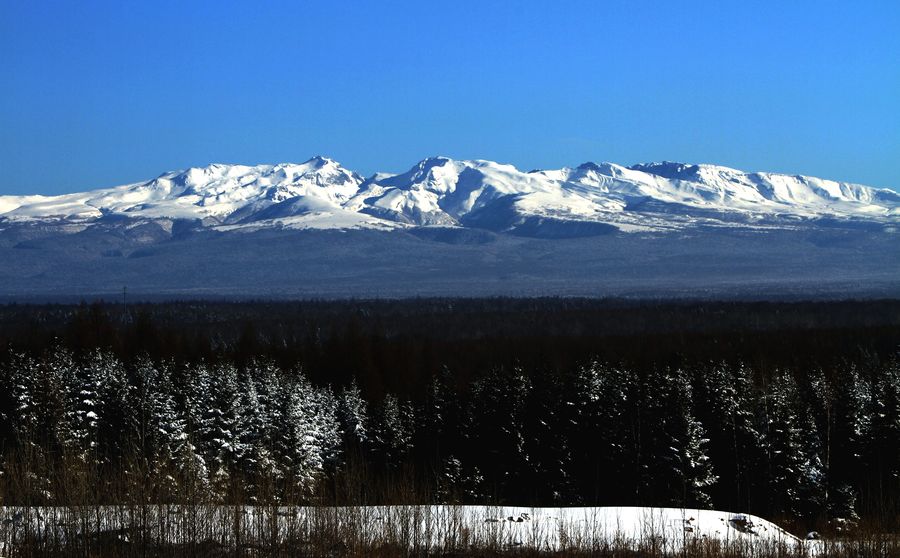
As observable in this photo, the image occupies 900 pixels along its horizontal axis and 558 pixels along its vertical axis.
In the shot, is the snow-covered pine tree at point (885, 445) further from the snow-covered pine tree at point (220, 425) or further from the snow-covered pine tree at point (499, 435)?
the snow-covered pine tree at point (220, 425)

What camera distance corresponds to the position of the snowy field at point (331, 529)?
56.2 feet

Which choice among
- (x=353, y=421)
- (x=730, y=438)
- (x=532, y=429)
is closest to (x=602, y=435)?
(x=532, y=429)

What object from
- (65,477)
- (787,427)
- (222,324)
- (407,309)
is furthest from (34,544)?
(407,309)

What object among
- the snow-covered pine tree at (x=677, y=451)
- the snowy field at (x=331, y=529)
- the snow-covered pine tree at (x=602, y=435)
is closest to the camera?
the snowy field at (x=331, y=529)

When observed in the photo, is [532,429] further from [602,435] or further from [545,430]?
[602,435]

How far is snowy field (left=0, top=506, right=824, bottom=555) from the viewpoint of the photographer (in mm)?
17141

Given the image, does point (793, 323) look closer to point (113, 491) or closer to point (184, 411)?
point (184, 411)

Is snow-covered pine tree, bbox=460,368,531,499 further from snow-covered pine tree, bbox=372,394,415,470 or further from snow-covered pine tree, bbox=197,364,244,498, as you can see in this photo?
snow-covered pine tree, bbox=197,364,244,498

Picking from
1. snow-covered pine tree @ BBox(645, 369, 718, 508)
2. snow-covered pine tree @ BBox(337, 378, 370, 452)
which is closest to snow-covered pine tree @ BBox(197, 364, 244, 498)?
snow-covered pine tree @ BBox(337, 378, 370, 452)

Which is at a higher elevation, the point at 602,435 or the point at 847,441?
the point at 602,435

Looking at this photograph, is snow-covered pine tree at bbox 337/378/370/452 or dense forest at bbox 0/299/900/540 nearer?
dense forest at bbox 0/299/900/540

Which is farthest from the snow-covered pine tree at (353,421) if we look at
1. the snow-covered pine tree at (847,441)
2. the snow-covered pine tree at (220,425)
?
the snow-covered pine tree at (847,441)

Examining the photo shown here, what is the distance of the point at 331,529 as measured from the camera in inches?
701

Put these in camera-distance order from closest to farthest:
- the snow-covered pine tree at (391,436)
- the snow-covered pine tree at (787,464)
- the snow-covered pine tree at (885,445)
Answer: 1. the snow-covered pine tree at (787,464)
2. the snow-covered pine tree at (885,445)
3. the snow-covered pine tree at (391,436)
